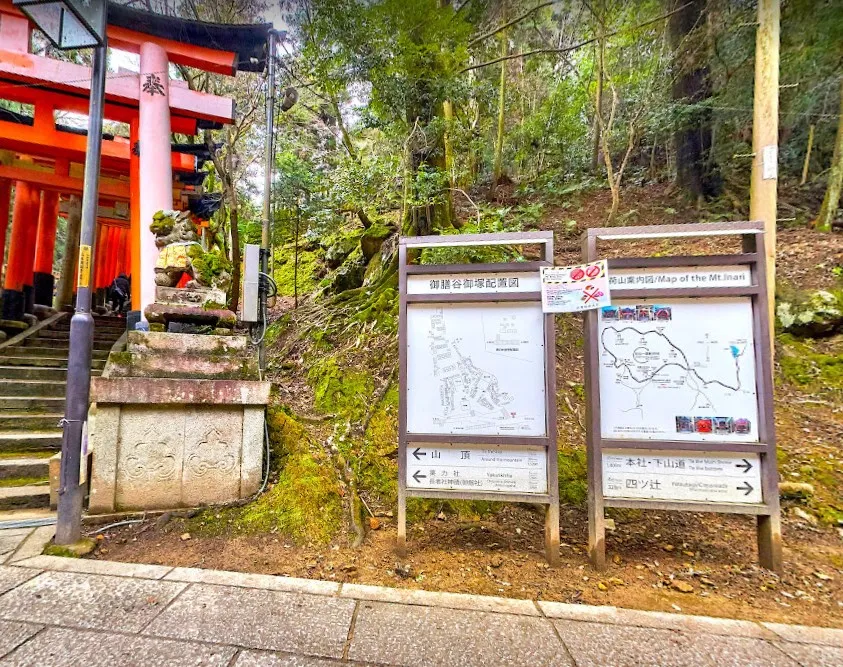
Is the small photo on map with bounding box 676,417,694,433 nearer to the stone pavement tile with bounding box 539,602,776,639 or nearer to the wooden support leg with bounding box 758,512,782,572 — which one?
the wooden support leg with bounding box 758,512,782,572

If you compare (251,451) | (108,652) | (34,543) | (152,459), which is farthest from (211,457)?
(108,652)

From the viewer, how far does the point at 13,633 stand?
2016 mm

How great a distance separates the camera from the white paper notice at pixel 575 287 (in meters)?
3.02

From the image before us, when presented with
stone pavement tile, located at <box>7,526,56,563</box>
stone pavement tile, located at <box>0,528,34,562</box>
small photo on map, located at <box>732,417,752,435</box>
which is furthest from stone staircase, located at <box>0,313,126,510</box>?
small photo on map, located at <box>732,417,752,435</box>

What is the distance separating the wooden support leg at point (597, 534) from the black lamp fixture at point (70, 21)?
516 cm

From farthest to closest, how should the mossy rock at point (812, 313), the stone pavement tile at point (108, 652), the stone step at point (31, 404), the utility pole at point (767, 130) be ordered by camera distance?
the mossy rock at point (812, 313) < the stone step at point (31, 404) < the utility pole at point (767, 130) < the stone pavement tile at point (108, 652)

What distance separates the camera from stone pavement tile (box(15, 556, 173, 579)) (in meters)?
2.62

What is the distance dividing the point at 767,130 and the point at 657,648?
181 inches

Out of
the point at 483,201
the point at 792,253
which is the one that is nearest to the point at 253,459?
the point at 792,253

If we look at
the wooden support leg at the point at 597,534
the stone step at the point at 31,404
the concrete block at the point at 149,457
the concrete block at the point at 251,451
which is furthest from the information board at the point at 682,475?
the stone step at the point at 31,404

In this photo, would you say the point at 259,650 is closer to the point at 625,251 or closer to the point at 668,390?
the point at 668,390

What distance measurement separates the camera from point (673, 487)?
289 centimetres

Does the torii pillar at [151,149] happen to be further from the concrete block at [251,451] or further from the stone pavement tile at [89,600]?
the stone pavement tile at [89,600]

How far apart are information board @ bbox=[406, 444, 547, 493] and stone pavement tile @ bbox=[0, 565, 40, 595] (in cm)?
247
